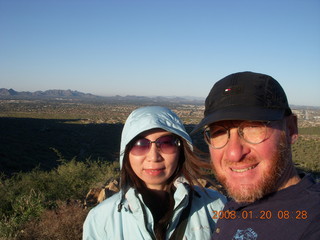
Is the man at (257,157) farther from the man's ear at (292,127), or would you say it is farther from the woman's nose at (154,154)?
the woman's nose at (154,154)

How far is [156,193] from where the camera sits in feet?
7.38

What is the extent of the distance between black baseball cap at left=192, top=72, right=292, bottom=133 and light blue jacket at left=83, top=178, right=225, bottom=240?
0.87 m

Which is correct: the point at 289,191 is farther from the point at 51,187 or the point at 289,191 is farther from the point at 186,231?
the point at 51,187

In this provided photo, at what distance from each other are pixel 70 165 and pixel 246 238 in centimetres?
787

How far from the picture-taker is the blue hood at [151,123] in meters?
2.03

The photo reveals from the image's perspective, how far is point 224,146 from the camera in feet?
5.01

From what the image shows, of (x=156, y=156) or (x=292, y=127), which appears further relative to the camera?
(x=156, y=156)

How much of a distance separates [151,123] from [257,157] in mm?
923

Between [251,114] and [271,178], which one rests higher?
[251,114]

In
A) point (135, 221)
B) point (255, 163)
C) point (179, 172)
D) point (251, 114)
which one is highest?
point (251, 114)

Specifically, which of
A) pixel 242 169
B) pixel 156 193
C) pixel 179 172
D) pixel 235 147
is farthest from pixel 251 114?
pixel 156 193

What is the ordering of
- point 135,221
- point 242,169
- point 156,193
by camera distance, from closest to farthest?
point 242,169, point 135,221, point 156,193

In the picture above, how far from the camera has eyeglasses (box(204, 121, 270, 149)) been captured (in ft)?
4.56

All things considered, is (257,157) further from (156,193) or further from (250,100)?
(156,193)
